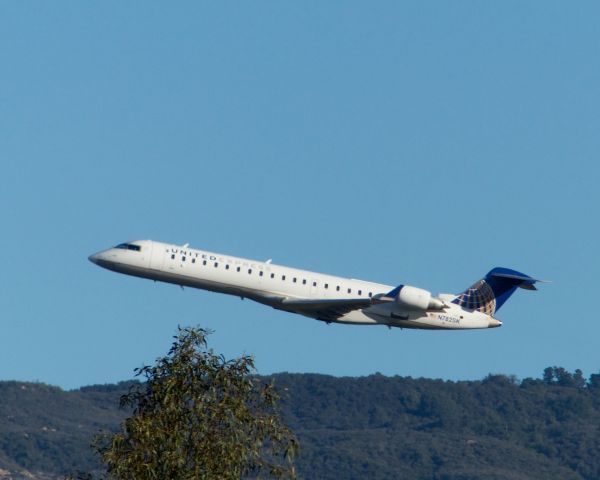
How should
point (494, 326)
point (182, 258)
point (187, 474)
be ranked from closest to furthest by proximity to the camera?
point (187, 474)
point (182, 258)
point (494, 326)

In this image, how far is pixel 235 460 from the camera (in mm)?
38969

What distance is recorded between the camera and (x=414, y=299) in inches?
3182

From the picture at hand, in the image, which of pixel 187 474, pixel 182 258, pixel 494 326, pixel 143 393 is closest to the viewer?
pixel 187 474

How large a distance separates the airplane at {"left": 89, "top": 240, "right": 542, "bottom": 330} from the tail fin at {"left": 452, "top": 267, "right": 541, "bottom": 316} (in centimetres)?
142

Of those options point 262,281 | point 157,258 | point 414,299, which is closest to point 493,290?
point 414,299

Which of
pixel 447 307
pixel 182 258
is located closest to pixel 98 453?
pixel 182 258

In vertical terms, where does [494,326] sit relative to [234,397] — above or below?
above

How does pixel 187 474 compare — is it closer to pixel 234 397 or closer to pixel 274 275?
pixel 234 397

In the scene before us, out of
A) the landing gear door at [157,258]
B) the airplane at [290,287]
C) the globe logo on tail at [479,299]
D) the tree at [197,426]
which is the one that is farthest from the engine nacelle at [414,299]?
the tree at [197,426]

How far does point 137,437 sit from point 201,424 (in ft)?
5.41

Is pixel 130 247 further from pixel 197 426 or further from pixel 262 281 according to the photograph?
pixel 197 426

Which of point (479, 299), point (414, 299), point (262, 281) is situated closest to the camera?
point (262, 281)

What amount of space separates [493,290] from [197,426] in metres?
49.4

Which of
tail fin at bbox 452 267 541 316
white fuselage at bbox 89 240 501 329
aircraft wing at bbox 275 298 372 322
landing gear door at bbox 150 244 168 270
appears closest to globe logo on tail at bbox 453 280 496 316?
tail fin at bbox 452 267 541 316
